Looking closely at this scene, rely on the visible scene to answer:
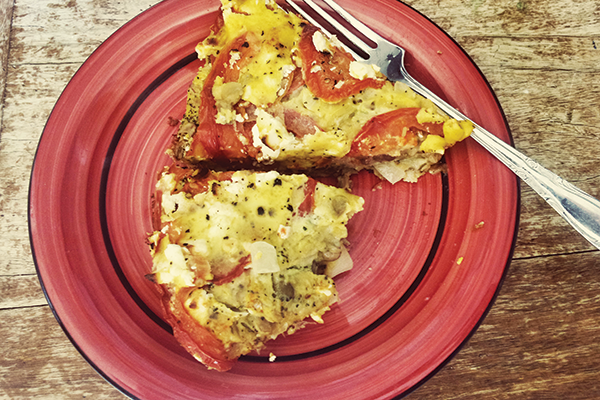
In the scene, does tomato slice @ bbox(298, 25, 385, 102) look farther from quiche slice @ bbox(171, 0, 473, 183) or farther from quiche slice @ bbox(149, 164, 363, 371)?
quiche slice @ bbox(149, 164, 363, 371)

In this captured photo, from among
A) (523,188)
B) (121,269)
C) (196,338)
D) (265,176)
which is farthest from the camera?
(523,188)

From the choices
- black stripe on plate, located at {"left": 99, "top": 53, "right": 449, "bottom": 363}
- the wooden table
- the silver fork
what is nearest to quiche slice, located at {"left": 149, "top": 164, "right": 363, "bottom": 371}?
black stripe on plate, located at {"left": 99, "top": 53, "right": 449, "bottom": 363}

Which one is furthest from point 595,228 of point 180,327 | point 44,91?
point 44,91

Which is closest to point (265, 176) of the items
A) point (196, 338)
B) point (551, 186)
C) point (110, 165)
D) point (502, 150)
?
point (196, 338)

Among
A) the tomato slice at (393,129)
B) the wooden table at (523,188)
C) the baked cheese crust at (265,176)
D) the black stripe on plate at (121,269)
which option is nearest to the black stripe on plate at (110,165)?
the black stripe on plate at (121,269)

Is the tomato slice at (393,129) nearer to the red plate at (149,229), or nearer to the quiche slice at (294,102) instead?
the quiche slice at (294,102)

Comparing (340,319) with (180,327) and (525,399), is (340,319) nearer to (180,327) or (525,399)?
(180,327)

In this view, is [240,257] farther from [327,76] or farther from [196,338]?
[327,76]
